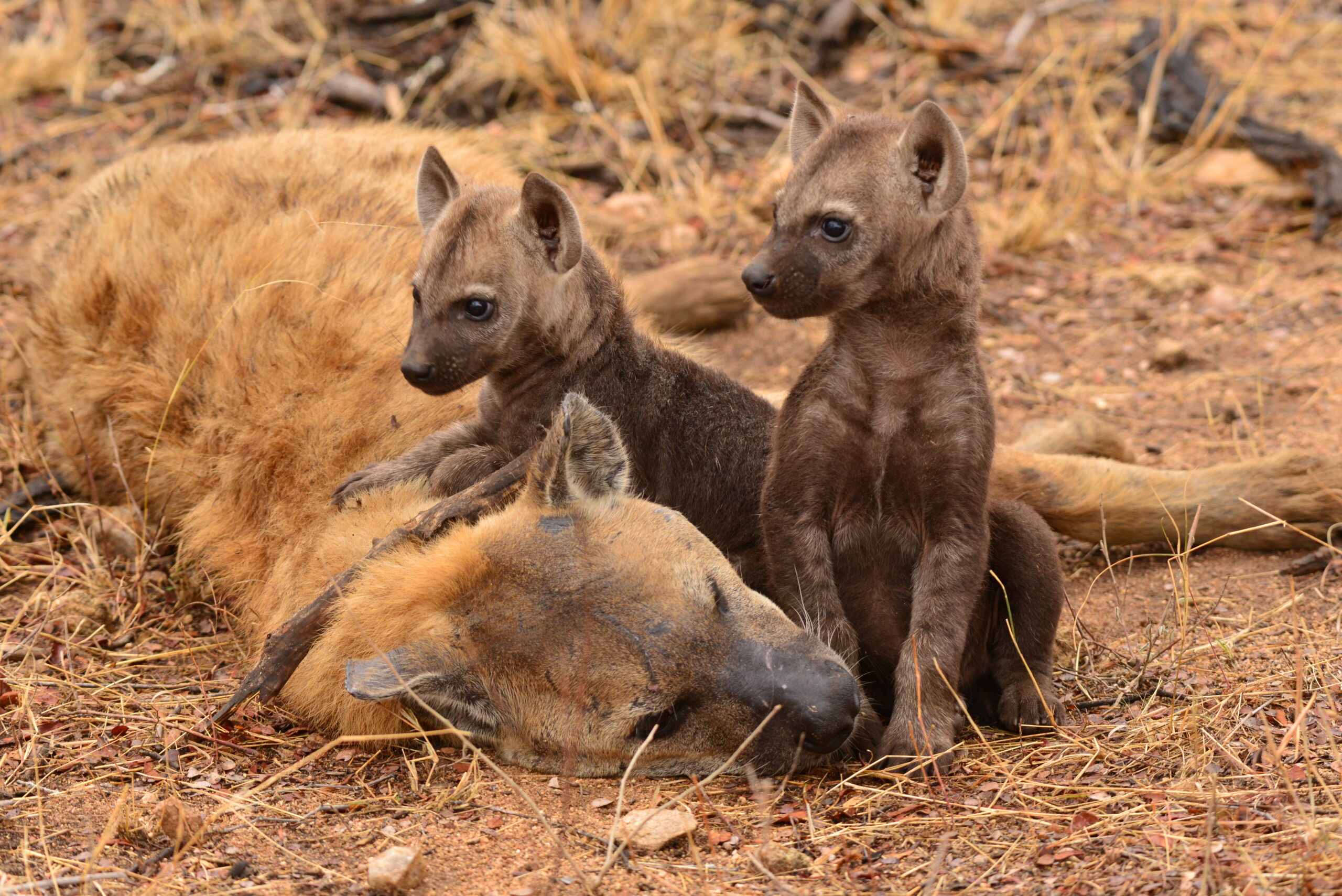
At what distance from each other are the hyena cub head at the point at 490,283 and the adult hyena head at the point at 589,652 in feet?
1.51

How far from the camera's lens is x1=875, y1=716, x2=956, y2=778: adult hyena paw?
3061mm

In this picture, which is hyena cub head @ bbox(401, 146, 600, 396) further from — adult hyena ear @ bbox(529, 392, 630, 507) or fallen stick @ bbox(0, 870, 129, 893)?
fallen stick @ bbox(0, 870, 129, 893)

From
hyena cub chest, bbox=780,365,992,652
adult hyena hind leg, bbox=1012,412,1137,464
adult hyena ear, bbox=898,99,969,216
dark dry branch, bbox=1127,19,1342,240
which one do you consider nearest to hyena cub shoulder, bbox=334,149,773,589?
hyena cub chest, bbox=780,365,992,652

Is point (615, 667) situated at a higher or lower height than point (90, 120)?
lower

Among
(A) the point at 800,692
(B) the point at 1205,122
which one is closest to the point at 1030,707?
(A) the point at 800,692

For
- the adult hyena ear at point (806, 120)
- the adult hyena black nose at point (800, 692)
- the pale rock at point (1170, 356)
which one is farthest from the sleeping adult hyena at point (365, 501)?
the pale rock at point (1170, 356)

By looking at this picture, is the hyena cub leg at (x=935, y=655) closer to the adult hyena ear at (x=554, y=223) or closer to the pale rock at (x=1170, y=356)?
the adult hyena ear at (x=554, y=223)

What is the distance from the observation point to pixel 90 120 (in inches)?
315

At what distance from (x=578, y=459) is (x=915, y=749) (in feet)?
3.50

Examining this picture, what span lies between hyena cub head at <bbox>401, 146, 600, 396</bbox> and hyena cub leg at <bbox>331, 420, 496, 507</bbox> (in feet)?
0.82

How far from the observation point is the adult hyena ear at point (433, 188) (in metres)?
3.86

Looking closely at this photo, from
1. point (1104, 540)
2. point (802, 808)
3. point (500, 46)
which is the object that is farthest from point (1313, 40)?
point (802, 808)

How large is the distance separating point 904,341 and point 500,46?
536cm

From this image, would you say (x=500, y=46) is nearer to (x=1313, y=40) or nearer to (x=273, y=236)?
(x=273, y=236)
